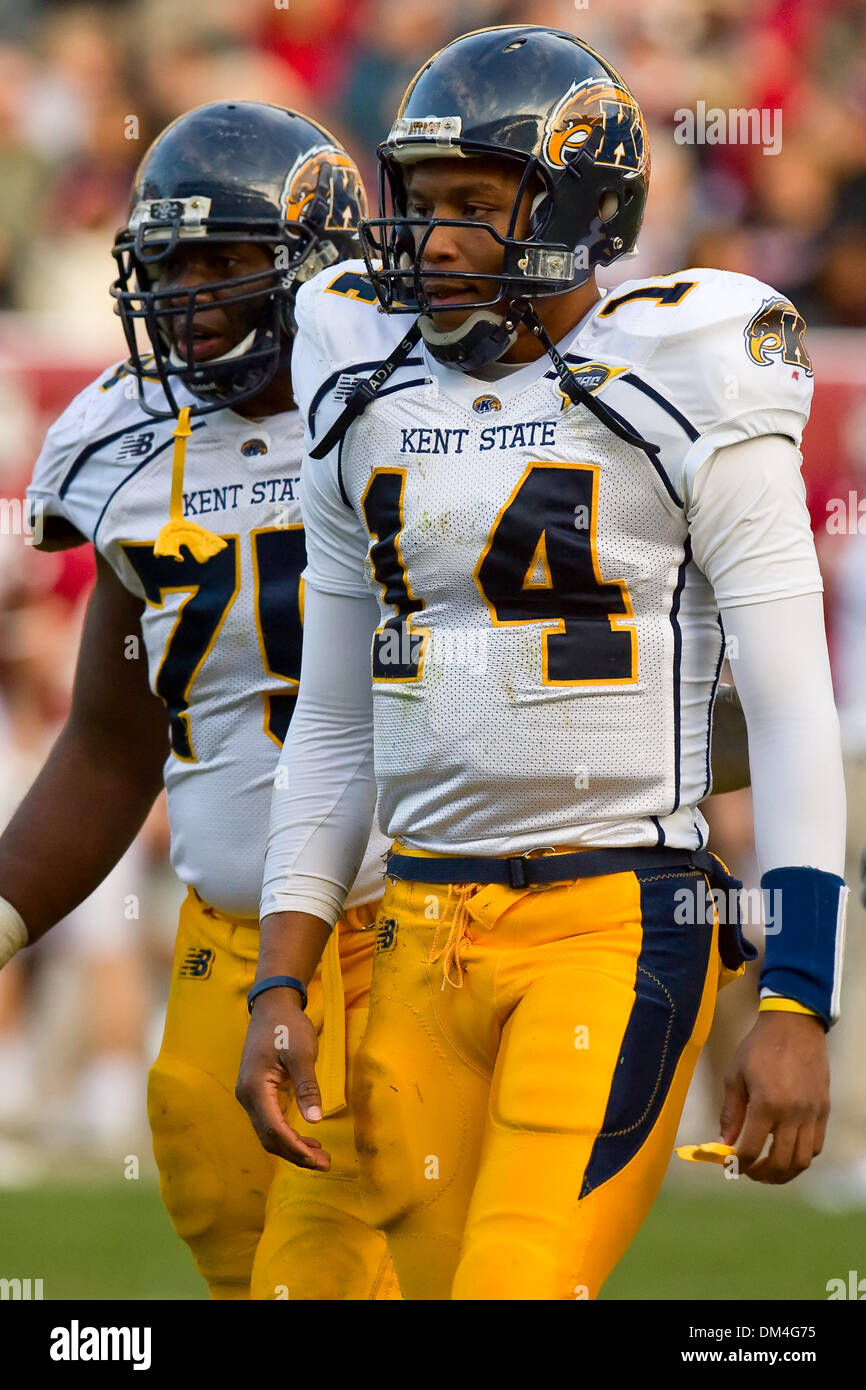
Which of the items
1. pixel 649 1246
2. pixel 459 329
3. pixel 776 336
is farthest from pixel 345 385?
pixel 649 1246

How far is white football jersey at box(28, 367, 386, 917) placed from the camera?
3086 mm

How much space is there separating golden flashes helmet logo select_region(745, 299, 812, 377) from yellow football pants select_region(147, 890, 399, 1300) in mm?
1100

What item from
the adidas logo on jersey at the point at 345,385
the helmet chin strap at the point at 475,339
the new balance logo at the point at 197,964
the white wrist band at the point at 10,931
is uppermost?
the adidas logo on jersey at the point at 345,385

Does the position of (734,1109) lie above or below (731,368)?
below

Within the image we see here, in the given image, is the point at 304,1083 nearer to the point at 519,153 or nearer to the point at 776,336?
the point at 776,336

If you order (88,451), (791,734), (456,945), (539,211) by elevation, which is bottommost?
(456,945)

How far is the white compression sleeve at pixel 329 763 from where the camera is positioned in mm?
2682

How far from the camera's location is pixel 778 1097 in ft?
7.03

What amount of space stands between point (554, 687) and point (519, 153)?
0.66 metres

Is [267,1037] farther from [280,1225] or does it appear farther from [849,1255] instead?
Result: [849,1255]

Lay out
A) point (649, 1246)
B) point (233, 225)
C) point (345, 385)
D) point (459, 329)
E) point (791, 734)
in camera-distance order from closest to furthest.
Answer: point (791, 734) → point (459, 329) → point (345, 385) → point (233, 225) → point (649, 1246)

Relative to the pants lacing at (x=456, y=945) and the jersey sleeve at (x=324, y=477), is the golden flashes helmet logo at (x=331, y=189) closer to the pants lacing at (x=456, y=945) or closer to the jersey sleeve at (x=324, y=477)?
the jersey sleeve at (x=324, y=477)

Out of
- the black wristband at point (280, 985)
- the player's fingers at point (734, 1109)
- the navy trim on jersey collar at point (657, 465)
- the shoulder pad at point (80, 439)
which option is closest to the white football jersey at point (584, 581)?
the navy trim on jersey collar at point (657, 465)

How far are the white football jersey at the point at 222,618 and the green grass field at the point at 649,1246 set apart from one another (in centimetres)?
196
